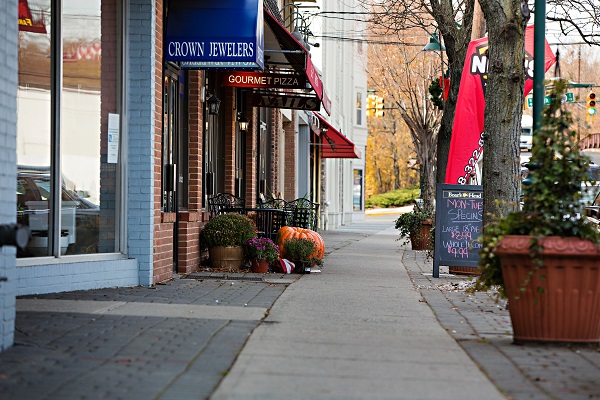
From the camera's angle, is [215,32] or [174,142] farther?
[174,142]

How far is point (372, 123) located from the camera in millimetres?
74000

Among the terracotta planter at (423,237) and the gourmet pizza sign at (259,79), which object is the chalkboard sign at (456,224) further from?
the terracotta planter at (423,237)

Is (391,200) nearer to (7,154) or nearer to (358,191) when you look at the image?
(358,191)

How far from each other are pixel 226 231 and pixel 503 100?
14.4ft

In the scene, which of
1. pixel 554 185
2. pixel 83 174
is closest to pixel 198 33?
pixel 83 174

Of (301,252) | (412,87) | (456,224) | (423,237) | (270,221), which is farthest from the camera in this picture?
(412,87)

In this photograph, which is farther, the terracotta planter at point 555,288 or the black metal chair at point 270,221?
the black metal chair at point 270,221

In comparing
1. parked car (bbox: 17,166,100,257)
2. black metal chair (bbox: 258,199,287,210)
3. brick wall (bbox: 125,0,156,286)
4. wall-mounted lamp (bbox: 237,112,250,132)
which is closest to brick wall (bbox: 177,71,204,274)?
brick wall (bbox: 125,0,156,286)

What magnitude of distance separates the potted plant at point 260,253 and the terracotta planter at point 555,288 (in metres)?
6.93

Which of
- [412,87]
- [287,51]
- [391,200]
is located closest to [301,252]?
[287,51]

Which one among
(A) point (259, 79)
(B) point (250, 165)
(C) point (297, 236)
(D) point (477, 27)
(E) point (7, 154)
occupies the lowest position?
(C) point (297, 236)

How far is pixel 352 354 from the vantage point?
696 cm

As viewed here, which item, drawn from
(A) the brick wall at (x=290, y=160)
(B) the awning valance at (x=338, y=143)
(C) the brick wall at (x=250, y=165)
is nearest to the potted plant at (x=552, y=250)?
(C) the brick wall at (x=250, y=165)

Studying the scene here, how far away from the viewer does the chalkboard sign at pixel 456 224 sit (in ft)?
49.2
